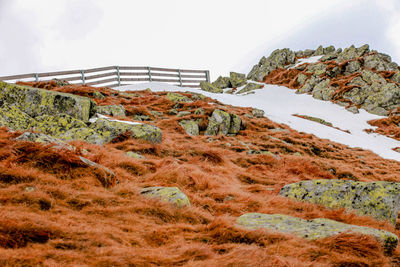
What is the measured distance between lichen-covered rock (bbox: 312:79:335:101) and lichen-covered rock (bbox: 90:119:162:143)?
2190cm

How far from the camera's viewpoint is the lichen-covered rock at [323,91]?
23294 millimetres

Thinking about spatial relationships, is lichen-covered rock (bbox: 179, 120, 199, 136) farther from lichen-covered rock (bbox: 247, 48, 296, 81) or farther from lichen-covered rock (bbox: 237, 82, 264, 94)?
lichen-covered rock (bbox: 247, 48, 296, 81)

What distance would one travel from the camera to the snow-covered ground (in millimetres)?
13777

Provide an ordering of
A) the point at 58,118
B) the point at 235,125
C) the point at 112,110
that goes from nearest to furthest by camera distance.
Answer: the point at 58,118
the point at 112,110
the point at 235,125

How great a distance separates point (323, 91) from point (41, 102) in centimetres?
2484

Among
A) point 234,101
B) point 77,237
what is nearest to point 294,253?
point 77,237

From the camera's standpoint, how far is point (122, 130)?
6.49 m

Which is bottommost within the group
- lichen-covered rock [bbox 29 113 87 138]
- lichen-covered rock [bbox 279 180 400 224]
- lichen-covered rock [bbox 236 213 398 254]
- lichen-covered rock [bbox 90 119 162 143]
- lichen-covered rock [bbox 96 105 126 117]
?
lichen-covered rock [bbox 279 180 400 224]

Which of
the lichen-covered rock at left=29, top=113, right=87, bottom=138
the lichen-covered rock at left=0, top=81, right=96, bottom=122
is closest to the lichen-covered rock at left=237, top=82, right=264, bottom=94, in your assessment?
the lichen-covered rock at left=0, top=81, right=96, bottom=122

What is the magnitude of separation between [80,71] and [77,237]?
59.5 feet

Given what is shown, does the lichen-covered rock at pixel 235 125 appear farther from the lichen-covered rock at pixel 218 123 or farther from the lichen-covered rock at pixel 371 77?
the lichen-covered rock at pixel 371 77

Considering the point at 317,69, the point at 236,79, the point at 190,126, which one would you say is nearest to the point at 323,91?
the point at 317,69

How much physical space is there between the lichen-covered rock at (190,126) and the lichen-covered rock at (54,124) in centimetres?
419

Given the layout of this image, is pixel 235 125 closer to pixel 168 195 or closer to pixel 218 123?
pixel 218 123
